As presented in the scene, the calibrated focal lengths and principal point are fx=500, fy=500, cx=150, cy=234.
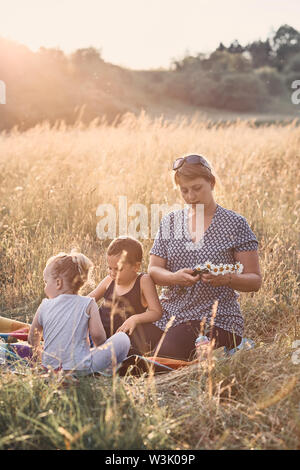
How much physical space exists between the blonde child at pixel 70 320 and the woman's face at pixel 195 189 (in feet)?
2.31

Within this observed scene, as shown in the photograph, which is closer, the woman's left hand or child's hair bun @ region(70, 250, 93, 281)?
child's hair bun @ region(70, 250, 93, 281)

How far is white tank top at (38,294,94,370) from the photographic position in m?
2.47

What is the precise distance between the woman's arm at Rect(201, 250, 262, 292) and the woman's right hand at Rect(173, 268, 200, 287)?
2.1 inches

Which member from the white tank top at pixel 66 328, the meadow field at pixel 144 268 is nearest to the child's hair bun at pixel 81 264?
the white tank top at pixel 66 328

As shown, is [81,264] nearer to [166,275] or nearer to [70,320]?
[70,320]

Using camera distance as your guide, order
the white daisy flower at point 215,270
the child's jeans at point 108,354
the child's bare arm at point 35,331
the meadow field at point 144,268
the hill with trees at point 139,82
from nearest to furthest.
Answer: the meadow field at point 144,268 → the child's jeans at point 108,354 → the child's bare arm at point 35,331 → the white daisy flower at point 215,270 → the hill with trees at point 139,82

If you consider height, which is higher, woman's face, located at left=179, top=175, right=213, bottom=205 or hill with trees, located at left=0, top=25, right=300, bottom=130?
hill with trees, located at left=0, top=25, right=300, bottom=130

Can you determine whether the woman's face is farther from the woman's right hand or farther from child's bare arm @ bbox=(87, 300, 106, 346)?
child's bare arm @ bbox=(87, 300, 106, 346)

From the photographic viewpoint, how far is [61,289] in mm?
2541

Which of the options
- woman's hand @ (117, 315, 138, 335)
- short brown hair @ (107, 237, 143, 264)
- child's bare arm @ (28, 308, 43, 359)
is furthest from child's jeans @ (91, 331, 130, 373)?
short brown hair @ (107, 237, 143, 264)

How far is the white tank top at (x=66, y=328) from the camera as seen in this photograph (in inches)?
97.1

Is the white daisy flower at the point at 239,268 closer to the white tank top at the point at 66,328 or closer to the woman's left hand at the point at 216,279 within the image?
the woman's left hand at the point at 216,279

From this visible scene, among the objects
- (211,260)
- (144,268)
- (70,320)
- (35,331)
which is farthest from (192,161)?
(144,268)
